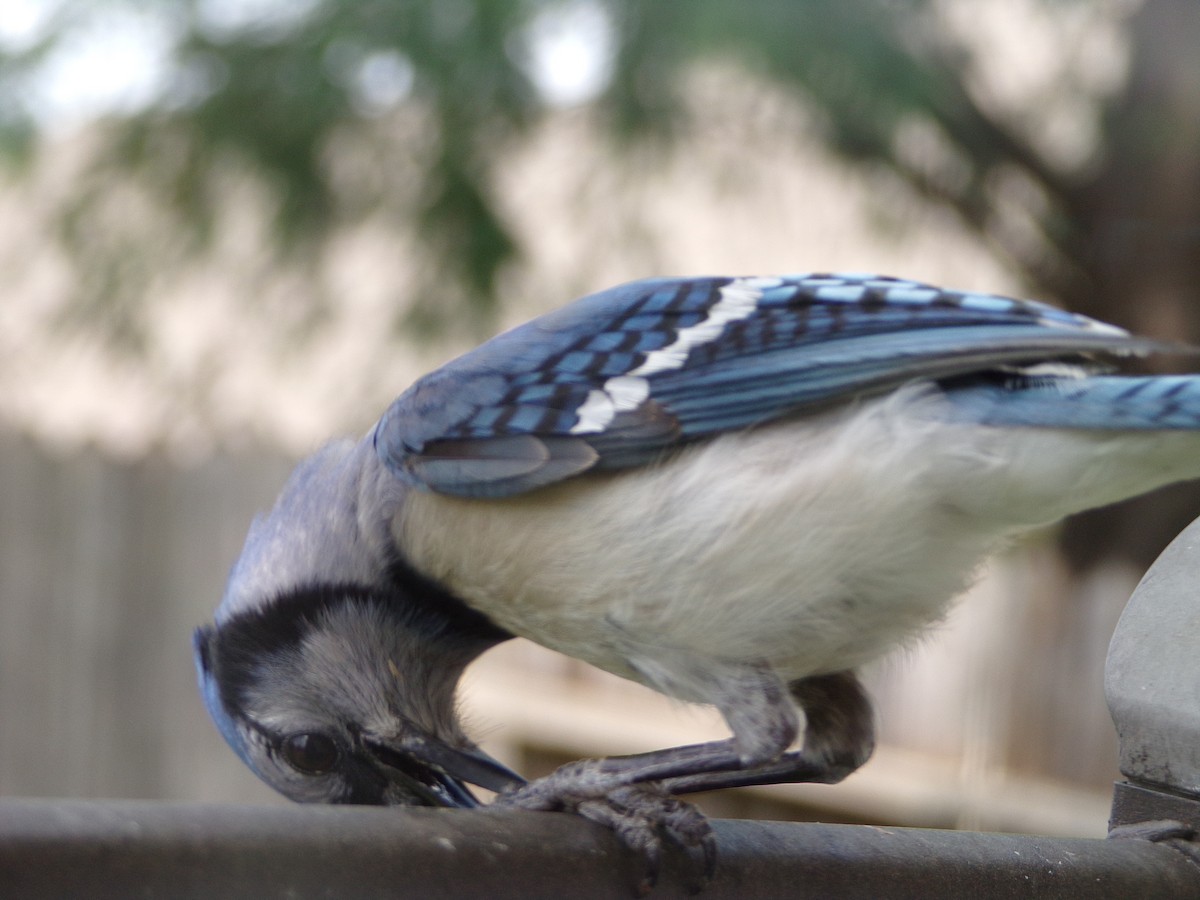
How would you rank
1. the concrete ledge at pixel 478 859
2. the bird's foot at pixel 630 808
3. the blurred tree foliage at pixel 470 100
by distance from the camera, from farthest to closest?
the blurred tree foliage at pixel 470 100 < the bird's foot at pixel 630 808 < the concrete ledge at pixel 478 859

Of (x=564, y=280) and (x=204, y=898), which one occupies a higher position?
(x=564, y=280)

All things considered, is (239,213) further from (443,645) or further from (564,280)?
(443,645)

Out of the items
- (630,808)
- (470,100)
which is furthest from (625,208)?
(630,808)

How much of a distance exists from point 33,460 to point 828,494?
392 centimetres

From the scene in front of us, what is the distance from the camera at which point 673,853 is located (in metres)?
1.15

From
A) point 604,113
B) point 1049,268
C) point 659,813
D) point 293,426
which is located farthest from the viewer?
point 293,426

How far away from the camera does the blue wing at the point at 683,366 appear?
1459 mm

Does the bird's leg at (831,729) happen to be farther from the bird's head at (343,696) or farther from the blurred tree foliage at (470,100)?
the blurred tree foliage at (470,100)

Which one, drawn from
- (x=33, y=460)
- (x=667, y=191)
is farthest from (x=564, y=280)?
(x=33, y=460)

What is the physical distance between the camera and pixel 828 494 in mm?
1412

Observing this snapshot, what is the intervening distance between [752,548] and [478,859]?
21.4 inches

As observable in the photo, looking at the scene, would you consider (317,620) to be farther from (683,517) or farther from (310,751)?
(683,517)

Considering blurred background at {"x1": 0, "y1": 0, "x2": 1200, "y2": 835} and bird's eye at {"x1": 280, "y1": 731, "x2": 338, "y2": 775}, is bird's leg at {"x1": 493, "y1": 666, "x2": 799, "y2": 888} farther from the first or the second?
blurred background at {"x1": 0, "y1": 0, "x2": 1200, "y2": 835}

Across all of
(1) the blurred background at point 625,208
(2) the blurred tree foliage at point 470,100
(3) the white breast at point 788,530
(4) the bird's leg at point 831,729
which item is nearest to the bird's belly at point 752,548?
(3) the white breast at point 788,530
